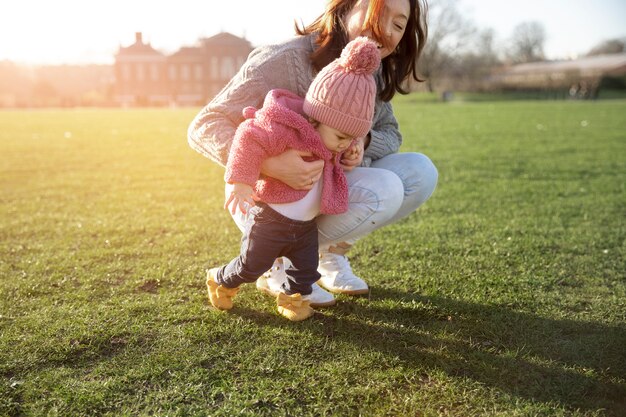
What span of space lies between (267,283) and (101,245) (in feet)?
4.66

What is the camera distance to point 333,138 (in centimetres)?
233

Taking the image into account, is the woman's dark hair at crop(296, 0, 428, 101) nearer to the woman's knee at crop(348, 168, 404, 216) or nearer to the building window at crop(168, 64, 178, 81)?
the woman's knee at crop(348, 168, 404, 216)

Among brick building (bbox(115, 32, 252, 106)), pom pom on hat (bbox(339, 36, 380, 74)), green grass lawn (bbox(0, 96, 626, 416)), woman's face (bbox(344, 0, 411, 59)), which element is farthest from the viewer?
brick building (bbox(115, 32, 252, 106))

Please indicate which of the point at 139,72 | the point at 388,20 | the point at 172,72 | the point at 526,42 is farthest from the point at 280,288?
the point at 526,42

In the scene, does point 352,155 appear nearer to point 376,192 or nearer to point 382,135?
point 376,192

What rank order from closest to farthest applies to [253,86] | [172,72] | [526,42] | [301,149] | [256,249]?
[301,149], [256,249], [253,86], [172,72], [526,42]

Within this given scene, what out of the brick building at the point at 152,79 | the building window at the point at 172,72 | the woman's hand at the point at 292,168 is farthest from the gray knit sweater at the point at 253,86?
the building window at the point at 172,72

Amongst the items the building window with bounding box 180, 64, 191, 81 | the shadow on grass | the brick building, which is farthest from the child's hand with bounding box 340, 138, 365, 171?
the building window with bounding box 180, 64, 191, 81

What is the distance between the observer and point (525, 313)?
267cm

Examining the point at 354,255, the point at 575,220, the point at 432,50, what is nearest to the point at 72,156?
the point at 354,255

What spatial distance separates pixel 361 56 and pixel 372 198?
0.68 metres

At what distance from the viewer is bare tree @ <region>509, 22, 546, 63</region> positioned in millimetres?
76000

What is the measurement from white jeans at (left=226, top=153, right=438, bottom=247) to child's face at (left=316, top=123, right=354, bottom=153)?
0.99 feet

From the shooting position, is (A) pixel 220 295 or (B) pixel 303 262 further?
(A) pixel 220 295
